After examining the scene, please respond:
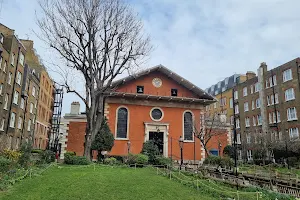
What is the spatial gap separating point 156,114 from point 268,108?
21.2m

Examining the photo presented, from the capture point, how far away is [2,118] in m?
29.2

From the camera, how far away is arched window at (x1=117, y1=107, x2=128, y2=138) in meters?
26.1

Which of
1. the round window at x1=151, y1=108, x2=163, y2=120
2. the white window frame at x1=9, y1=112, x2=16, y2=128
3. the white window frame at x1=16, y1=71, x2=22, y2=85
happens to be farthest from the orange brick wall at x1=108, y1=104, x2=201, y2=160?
the white window frame at x1=16, y1=71, x2=22, y2=85

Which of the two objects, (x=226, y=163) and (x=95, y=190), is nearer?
(x=95, y=190)

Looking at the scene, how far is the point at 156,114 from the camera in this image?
27.4 meters

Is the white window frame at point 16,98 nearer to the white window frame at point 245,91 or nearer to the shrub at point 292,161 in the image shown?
the shrub at point 292,161

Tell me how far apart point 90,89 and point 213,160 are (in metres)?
11.7

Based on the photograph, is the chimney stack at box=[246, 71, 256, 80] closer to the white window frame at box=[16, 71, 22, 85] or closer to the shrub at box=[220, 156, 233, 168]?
the shrub at box=[220, 156, 233, 168]

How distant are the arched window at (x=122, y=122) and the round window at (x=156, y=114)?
275cm

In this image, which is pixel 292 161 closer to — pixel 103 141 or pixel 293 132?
pixel 293 132

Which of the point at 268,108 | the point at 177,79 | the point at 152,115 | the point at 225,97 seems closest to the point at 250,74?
the point at 225,97

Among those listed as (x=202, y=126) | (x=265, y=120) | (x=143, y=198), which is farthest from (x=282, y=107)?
(x=143, y=198)

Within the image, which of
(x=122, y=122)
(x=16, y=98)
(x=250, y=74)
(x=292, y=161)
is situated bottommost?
(x=292, y=161)

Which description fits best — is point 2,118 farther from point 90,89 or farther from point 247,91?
point 247,91
